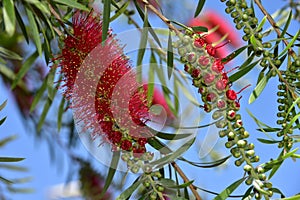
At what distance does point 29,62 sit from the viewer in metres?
0.79

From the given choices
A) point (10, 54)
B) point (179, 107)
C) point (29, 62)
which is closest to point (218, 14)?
point (179, 107)

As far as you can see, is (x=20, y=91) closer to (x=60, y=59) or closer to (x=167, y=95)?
(x=167, y=95)

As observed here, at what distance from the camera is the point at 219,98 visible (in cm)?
52

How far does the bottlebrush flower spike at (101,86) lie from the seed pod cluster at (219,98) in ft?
0.26

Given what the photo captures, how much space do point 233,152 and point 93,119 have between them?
0.16 m

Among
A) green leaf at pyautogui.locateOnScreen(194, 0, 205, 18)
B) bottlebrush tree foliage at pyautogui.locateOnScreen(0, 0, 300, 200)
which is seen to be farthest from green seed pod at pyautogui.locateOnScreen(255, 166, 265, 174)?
green leaf at pyautogui.locateOnScreen(194, 0, 205, 18)

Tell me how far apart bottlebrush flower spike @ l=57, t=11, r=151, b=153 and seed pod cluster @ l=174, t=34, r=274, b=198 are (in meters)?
0.08

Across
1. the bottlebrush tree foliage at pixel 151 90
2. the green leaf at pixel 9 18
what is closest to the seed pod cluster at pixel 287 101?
the bottlebrush tree foliage at pixel 151 90

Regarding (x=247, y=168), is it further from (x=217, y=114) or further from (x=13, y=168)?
(x=13, y=168)

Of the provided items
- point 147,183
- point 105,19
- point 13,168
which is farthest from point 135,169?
point 13,168

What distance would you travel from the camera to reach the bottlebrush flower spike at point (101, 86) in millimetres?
583

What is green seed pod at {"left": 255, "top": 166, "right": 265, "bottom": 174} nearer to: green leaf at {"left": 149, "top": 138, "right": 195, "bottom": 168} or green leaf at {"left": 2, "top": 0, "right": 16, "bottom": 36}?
green leaf at {"left": 149, "top": 138, "right": 195, "bottom": 168}

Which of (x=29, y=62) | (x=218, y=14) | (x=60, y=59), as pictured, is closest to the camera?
(x=60, y=59)

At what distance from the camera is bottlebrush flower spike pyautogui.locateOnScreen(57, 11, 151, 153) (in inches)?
23.0
